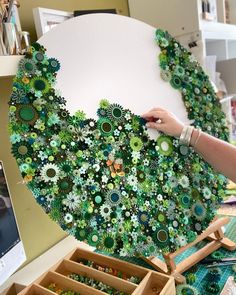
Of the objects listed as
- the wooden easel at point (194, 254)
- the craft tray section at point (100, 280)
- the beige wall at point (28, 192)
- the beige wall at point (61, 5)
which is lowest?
the wooden easel at point (194, 254)

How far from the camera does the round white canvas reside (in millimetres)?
646

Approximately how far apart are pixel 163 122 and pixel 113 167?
19 cm

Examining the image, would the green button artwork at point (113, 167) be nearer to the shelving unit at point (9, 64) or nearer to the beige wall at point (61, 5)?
the shelving unit at point (9, 64)

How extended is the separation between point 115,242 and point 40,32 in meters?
0.59

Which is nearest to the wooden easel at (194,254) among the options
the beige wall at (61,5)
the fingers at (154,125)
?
the fingers at (154,125)

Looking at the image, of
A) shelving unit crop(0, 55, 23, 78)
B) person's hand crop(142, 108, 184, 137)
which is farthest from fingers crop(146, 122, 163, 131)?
shelving unit crop(0, 55, 23, 78)

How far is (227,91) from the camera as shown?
5.03ft

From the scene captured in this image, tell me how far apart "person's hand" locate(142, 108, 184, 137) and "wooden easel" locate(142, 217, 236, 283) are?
35 cm

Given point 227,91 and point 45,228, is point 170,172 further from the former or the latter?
point 227,91

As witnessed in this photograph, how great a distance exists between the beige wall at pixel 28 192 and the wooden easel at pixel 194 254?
334 mm

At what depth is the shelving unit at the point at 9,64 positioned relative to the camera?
1.91 feet

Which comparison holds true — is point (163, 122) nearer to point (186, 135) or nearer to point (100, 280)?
point (186, 135)

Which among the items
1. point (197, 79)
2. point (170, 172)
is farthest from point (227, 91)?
point (170, 172)

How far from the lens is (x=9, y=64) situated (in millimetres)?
590
